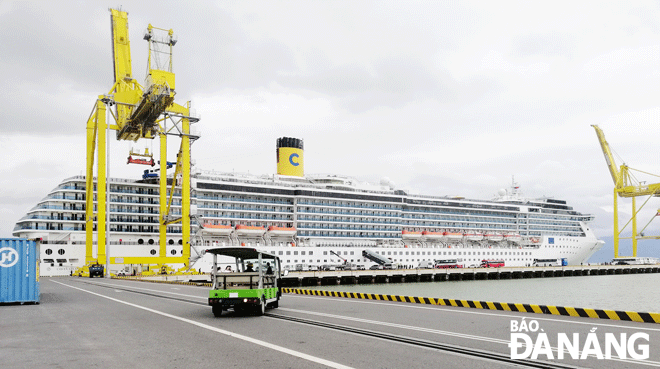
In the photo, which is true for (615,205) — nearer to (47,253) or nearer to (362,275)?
(362,275)

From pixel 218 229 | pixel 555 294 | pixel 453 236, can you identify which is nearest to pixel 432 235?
pixel 453 236

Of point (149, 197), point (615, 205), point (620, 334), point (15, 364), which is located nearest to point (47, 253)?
point (149, 197)

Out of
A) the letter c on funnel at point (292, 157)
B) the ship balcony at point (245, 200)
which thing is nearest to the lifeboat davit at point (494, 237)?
the letter c on funnel at point (292, 157)

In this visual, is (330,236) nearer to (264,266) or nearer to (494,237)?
(494,237)

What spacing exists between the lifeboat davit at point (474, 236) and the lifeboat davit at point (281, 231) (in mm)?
32154

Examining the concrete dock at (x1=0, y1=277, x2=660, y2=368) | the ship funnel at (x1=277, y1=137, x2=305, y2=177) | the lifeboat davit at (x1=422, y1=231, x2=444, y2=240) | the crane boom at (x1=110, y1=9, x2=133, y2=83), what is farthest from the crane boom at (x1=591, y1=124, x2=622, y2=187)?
the concrete dock at (x1=0, y1=277, x2=660, y2=368)

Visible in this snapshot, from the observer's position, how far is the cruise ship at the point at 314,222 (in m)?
63.3

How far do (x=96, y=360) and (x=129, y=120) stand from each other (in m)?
49.7

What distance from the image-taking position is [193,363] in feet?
28.6

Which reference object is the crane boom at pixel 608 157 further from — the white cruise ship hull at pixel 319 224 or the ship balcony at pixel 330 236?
the ship balcony at pixel 330 236

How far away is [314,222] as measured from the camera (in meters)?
76.7

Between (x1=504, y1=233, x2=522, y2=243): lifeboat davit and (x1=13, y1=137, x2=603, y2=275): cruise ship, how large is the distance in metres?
0.21

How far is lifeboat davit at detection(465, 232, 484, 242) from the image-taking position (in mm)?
90500

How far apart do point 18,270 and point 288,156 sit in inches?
2490
